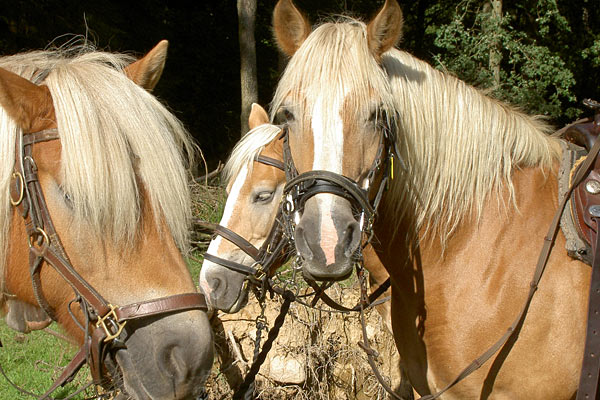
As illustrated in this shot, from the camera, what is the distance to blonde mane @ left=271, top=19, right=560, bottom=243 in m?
2.24

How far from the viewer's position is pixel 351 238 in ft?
6.31

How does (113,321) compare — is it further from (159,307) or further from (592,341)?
(592,341)

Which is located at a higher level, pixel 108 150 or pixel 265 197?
pixel 108 150

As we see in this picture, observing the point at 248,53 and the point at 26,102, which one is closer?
the point at 26,102

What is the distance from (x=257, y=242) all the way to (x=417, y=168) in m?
1.21

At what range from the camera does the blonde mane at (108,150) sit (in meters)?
1.66

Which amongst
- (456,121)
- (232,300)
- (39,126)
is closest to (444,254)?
(456,121)

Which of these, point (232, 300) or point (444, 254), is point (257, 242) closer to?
point (232, 300)

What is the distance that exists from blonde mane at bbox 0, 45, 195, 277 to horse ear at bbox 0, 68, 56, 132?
35 mm

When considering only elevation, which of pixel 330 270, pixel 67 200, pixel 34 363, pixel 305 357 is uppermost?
pixel 67 200

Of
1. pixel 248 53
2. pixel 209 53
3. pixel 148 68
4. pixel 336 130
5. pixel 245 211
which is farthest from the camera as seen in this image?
pixel 209 53

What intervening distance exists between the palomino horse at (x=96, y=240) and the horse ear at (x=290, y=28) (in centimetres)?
89

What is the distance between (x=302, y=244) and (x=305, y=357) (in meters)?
2.39

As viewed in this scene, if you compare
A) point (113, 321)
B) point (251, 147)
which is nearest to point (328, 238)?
point (113, 321)
